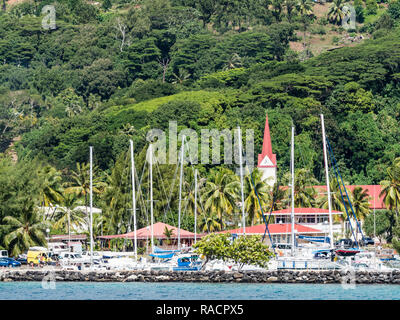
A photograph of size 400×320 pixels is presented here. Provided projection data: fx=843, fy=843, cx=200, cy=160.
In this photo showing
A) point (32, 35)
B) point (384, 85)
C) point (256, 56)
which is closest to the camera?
point (384, 85)

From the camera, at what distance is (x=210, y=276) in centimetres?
5125

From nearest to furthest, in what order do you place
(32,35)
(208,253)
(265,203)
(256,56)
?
1. (208,253)
2. (265,203)
3. (256,56)
4. (32,35)

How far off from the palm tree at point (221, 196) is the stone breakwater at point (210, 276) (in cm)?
1980

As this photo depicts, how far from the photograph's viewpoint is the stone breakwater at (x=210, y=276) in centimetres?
4984

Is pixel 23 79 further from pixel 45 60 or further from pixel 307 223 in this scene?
pixel 307 223

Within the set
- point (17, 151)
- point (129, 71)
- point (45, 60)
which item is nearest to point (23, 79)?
point (45, 60)

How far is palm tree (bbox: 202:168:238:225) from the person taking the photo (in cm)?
7225

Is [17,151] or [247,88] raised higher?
[247,88]

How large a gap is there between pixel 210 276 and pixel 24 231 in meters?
15.7

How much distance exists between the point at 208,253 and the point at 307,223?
19215mm

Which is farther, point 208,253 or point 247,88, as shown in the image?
point 247,88

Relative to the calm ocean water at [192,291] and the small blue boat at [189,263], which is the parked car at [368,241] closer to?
the small blue boat at [189,263]

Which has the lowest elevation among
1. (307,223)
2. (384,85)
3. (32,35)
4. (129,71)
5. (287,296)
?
(287,296)
